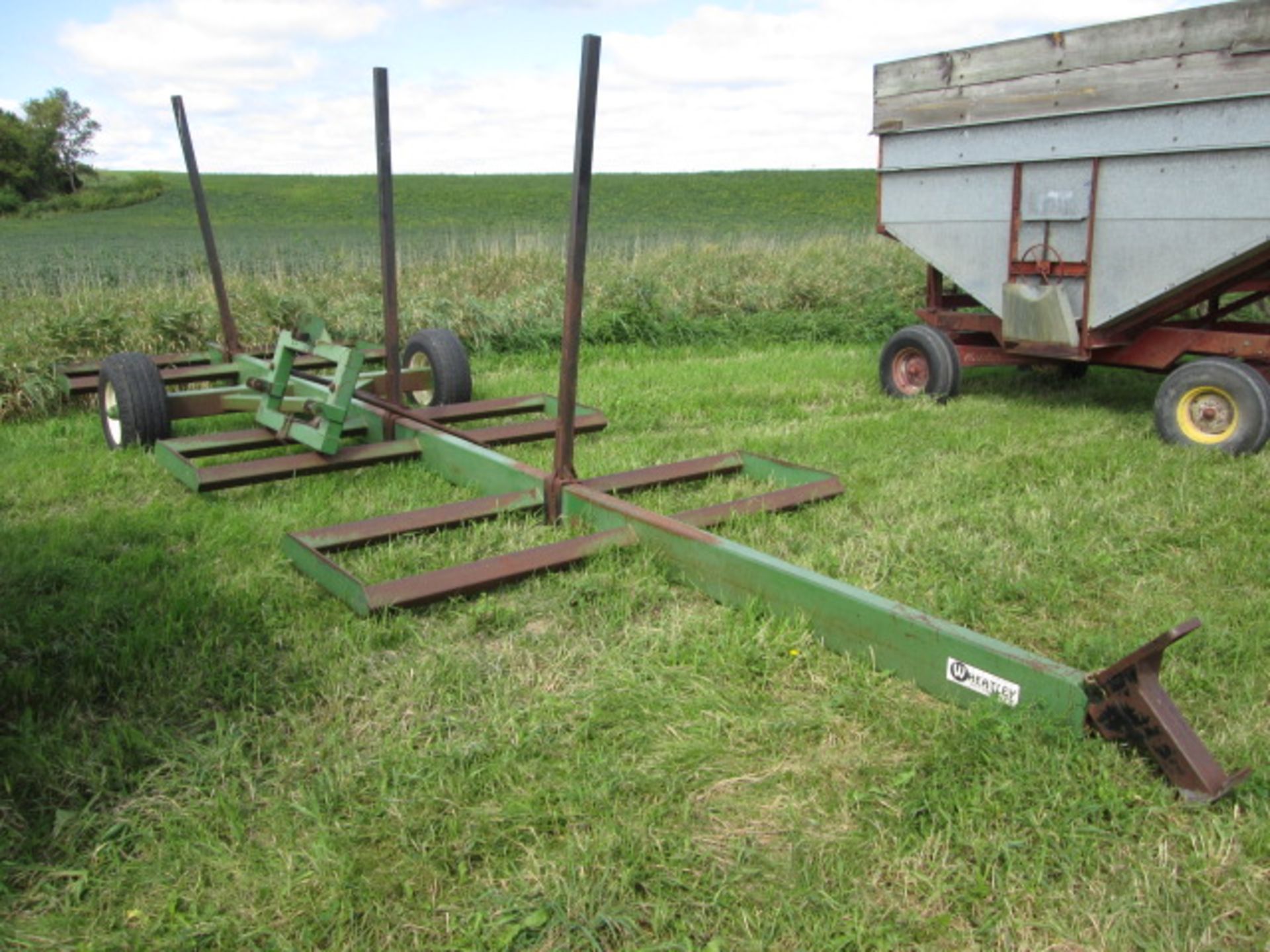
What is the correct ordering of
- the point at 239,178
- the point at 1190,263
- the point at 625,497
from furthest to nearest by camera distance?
the point at 239,178, the point at 1190,263, the point at 625,497

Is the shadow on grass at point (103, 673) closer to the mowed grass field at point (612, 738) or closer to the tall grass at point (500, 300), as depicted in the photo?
the mowed grass field at point (612, 738)

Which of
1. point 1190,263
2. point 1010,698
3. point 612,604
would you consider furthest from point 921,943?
point 1190,263

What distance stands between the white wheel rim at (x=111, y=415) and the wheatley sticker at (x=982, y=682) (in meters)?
5.05

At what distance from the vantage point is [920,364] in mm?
7418

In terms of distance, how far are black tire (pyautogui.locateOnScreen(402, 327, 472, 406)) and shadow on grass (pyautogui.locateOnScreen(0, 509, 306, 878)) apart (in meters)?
2.72

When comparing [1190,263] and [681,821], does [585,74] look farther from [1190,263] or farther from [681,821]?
[1190,263]

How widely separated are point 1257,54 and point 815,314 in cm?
607

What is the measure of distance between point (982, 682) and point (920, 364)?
5116mm

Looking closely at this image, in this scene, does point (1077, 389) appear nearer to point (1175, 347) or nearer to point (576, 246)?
point (1175, 347)

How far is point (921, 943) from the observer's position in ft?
6.36

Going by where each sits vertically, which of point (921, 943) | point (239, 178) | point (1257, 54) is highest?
point (239, 178)

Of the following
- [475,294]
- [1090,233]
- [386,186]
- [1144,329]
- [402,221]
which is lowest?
[1144,329]

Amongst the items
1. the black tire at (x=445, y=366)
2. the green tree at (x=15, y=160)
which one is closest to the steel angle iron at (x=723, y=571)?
the black tire at (x=445, y=366)

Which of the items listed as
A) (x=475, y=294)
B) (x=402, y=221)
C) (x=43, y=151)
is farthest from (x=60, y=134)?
(x=475, y=294)
